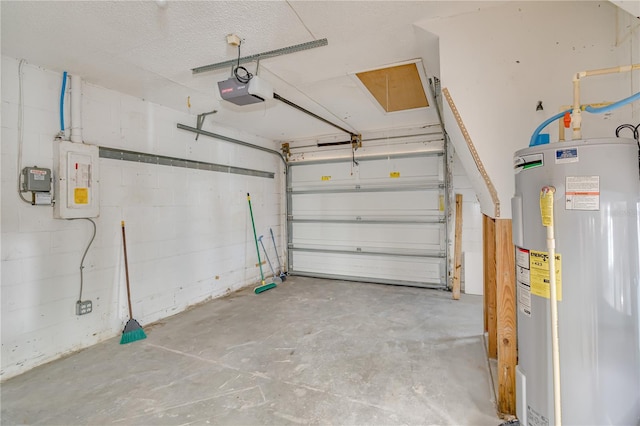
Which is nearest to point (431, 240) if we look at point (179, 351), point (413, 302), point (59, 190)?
point (413, 302)

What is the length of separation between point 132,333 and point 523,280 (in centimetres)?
332

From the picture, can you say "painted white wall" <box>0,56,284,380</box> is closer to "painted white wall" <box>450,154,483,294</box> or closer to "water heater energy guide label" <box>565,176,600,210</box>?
"painted white wall" <box>450,154,483,294</box>

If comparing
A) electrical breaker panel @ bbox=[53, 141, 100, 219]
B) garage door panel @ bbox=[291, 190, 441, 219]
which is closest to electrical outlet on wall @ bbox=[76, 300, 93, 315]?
electrical breaker panel @ bbox=[53, 141, 100, 219]

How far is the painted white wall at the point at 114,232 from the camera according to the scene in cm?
237

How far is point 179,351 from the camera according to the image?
2.73 meters

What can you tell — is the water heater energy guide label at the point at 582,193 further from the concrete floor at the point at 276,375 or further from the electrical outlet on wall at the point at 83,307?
the electrical outlet on wall at the point at 83,307

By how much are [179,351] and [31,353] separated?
112 cm

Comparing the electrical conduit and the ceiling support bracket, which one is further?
the electrical conduit

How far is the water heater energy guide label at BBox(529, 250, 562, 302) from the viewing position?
1263mm

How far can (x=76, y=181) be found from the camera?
2.64 metres

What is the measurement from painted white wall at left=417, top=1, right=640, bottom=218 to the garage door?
113 inches

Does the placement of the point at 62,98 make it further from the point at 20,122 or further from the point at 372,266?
the point at 372,266

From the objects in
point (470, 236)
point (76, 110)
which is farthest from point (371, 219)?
point (76, 110)

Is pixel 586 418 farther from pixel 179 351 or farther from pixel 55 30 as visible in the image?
pixel 55 30
